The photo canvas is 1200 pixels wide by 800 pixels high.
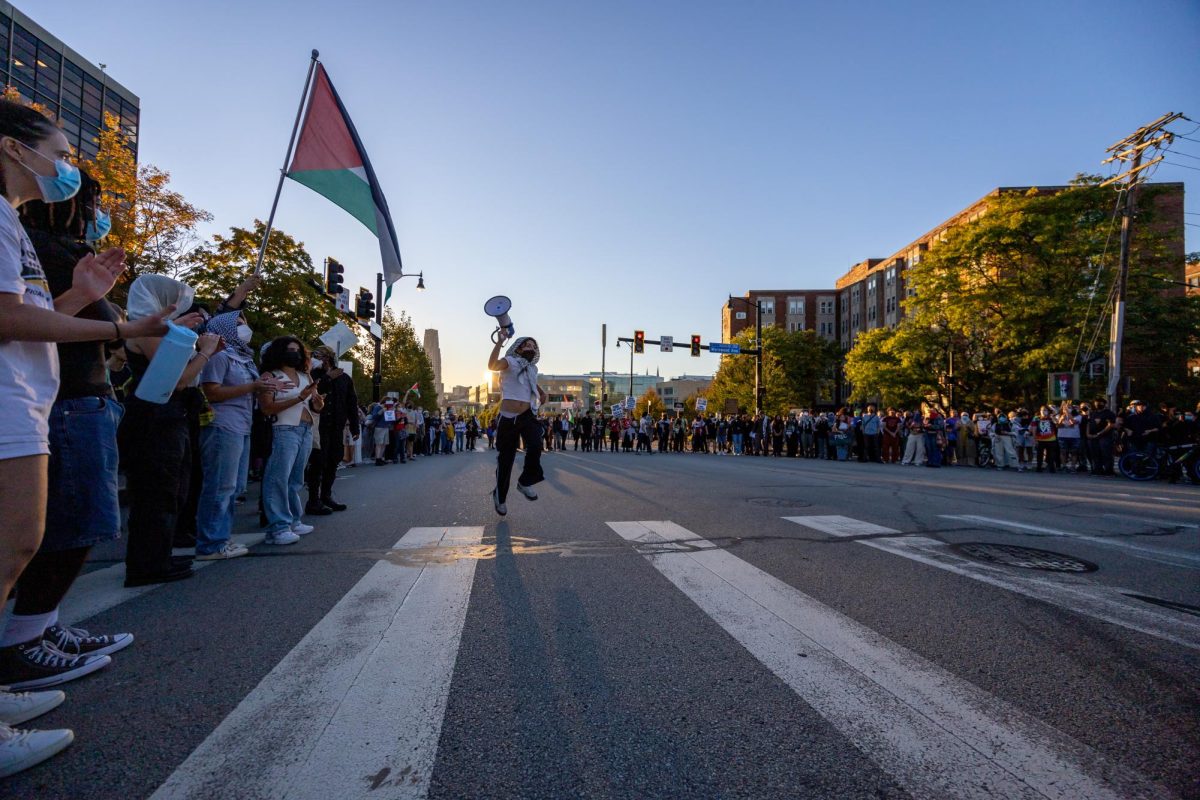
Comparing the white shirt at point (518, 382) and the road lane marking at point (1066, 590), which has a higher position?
the white shirt at point (518, 382)

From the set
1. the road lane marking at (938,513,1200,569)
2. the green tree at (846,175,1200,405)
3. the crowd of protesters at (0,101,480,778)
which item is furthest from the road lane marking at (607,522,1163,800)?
the green tree at (846,175,1200,405)

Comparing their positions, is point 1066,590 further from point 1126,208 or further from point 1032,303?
point 1032,303

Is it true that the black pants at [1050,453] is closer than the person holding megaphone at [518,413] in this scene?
No

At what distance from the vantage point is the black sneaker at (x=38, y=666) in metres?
2.29

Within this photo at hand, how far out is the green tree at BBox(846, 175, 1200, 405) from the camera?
1033 inches

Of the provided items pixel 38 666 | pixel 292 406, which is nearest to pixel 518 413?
pixel 292 406

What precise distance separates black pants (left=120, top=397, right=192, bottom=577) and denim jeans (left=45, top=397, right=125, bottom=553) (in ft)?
4.79

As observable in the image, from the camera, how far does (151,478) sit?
12.5 ft

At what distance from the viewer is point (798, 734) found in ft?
6.39

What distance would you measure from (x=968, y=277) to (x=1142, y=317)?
7549mm

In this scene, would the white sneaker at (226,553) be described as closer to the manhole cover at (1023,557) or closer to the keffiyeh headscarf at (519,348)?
the keffiyeh headscarf at (519,348)

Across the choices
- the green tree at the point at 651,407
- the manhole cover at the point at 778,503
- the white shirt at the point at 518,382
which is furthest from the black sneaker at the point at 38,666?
the green tree at the point at 651,407

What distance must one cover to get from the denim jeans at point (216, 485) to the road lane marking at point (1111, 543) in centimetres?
704

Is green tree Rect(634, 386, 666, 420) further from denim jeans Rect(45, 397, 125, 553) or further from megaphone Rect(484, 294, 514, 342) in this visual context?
denim jeans Rect(45, 397, 125, 553)
